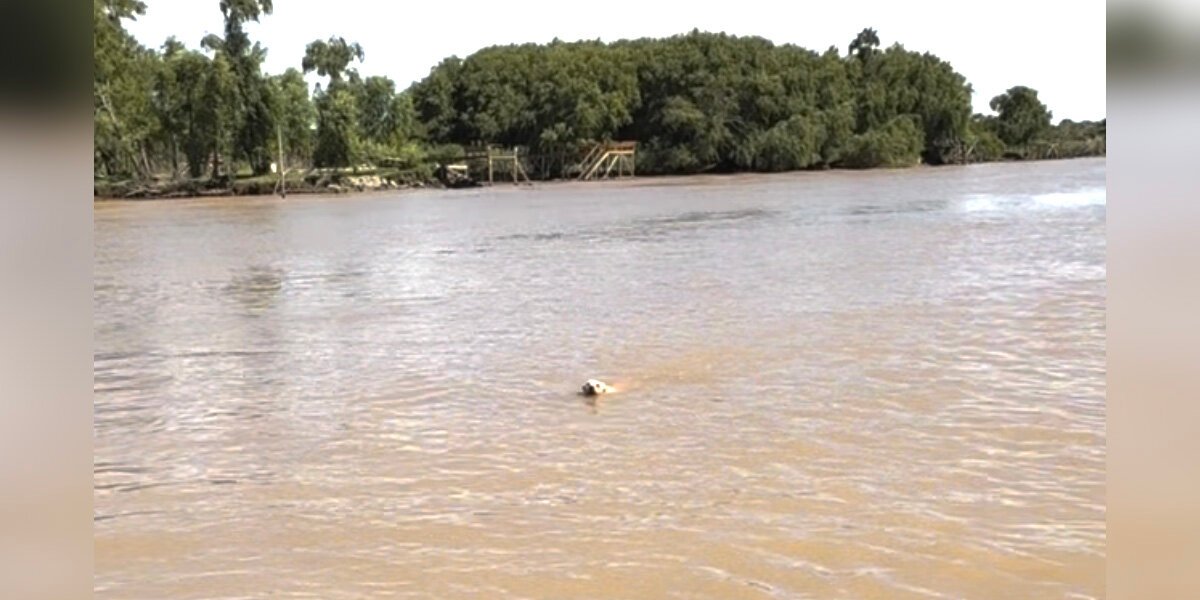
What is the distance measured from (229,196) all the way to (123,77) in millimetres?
5124

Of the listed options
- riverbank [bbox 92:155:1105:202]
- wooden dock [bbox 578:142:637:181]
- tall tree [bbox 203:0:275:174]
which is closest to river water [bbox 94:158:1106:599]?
riverbank [bbox 92:155:1105:202]

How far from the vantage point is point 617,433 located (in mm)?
5035

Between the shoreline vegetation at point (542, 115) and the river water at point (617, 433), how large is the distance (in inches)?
1052

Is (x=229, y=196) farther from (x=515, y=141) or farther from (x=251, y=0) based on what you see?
(x=515, y=141)

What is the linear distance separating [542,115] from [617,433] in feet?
155

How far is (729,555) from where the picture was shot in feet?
11.2

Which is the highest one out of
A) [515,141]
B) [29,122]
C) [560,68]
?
[560,68]

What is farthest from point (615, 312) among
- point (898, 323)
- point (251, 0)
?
point (251, 0)

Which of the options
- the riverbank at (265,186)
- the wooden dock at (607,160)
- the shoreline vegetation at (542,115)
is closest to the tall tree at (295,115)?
the shoreline vegetation at (542,115)

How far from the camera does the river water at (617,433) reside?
3.40 meters

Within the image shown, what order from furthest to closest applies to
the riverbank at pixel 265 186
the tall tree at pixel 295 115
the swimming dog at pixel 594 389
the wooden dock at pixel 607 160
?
the wooden dock at pixel 607 160 → the tall tree at pixel 295 115 → the riverbank at pixel 265 186 → the swimming dog at pixel 594 389

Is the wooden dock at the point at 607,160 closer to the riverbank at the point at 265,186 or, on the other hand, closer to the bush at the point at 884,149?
the riverbank at the point at 265,186

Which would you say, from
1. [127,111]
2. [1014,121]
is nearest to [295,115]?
[127,111]

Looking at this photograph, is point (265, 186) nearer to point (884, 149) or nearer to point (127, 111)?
point (127, 111)
